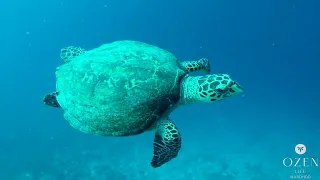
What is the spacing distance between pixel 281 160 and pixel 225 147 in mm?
3169

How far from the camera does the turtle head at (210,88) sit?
5.27m

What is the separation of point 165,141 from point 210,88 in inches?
52.8

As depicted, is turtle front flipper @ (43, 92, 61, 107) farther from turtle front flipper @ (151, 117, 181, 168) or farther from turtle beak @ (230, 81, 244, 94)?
turtle beak @ (230, 81, 244, 94)

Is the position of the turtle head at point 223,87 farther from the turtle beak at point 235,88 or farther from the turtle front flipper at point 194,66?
the turtle front flipper at point 194,66

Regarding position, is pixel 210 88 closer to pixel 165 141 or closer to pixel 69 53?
pixel 165 141

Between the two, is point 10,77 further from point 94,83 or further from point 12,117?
point 94,83

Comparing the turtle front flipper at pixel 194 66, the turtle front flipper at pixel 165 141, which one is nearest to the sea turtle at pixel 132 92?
the turtle front flipper at pixel 165 141

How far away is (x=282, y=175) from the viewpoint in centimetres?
1492

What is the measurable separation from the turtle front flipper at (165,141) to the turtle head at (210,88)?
0.72 metres

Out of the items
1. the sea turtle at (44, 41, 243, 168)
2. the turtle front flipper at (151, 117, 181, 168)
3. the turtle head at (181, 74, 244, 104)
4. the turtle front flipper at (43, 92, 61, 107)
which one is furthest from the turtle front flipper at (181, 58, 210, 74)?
the turtle front flipper at (43, 92, 61, 107)

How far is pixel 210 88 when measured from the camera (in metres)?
5.35

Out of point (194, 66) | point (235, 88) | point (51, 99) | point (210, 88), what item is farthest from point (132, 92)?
point (51, 99)

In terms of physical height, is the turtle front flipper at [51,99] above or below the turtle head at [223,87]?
below

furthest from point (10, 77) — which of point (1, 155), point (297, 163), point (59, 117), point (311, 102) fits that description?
point (311, 102)
